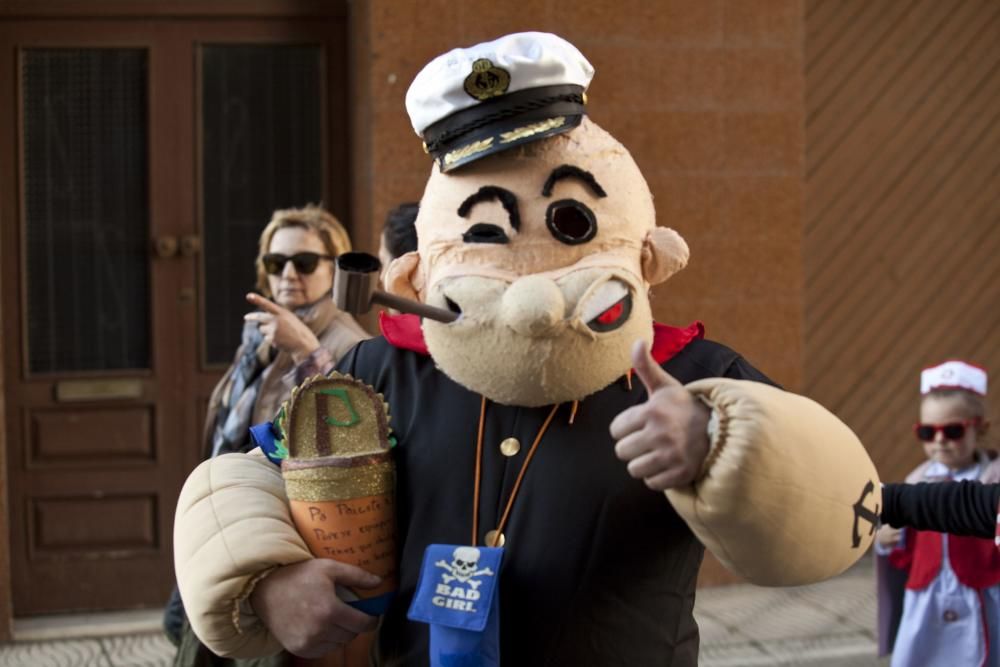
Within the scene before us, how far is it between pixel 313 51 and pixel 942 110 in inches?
129

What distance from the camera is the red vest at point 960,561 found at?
13.6 feet

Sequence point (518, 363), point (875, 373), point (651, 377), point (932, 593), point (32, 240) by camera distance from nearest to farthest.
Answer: point (651, 377) → point (518, 363) → point (932, 593) → point (32, 240) → point (875, 373)

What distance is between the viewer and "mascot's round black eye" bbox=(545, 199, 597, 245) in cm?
224

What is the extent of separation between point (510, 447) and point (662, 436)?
17.5 inches

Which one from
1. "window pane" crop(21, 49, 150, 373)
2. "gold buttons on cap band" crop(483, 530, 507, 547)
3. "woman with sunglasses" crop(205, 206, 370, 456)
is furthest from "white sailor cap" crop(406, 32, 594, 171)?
"window pane" crop(21, 49, 150, 373)

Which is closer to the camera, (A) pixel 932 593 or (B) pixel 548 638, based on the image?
(B) pixel 548 638

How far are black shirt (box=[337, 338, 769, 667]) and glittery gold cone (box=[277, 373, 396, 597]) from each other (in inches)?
3.1

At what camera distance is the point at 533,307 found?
211 cm

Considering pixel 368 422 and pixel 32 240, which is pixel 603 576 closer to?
pixel 368 422

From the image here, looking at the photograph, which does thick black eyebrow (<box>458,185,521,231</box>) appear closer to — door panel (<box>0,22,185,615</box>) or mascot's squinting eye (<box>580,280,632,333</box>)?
mascot's squinting eye (<box>580,280,632,333</box>)

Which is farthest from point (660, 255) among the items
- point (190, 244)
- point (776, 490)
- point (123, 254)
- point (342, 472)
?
point (123, 254)

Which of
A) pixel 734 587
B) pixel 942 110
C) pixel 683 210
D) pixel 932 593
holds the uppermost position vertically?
pixel 942 110

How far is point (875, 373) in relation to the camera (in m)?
7.14

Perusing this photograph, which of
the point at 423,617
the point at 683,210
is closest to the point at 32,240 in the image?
the point at 683,210
